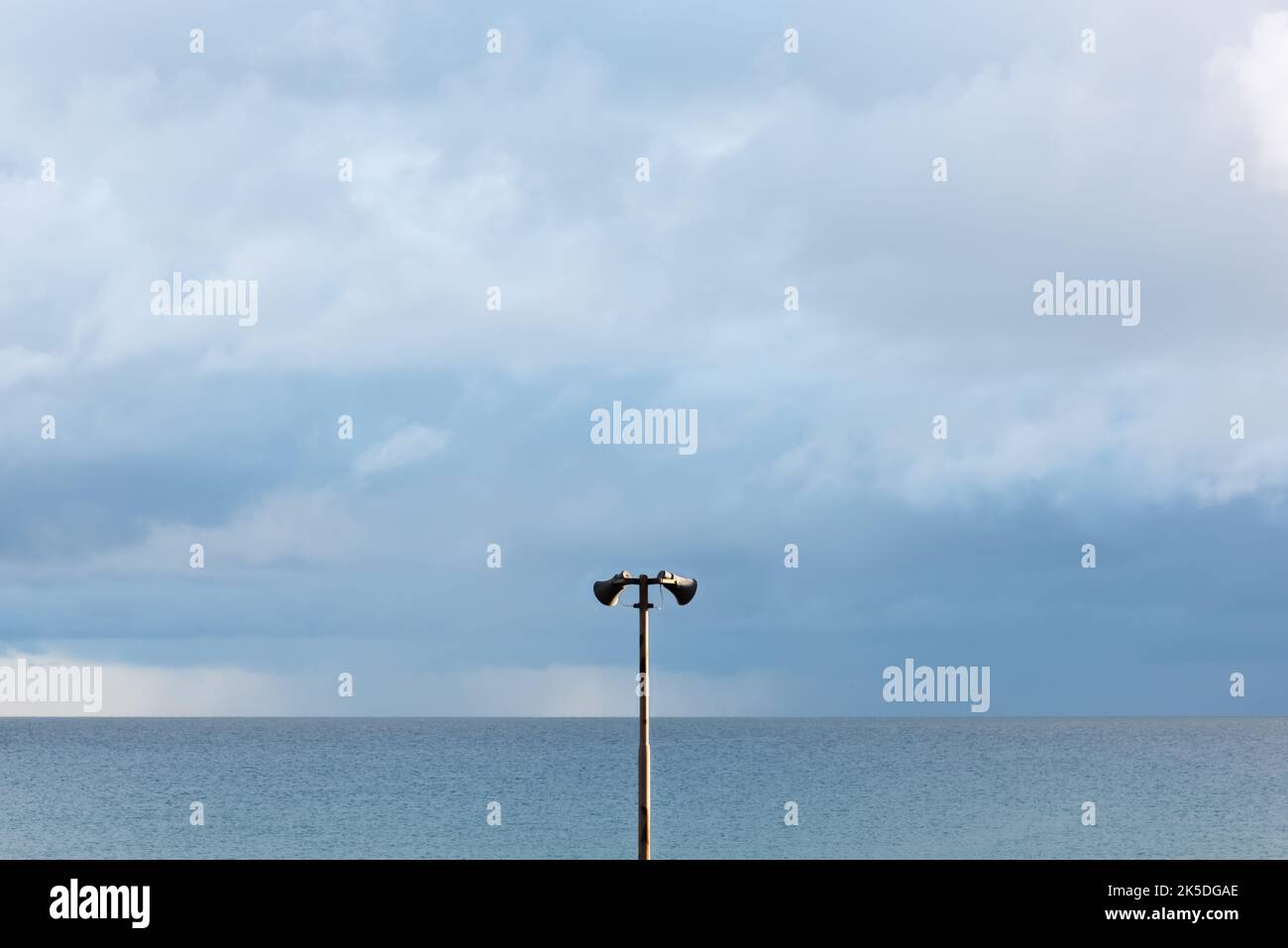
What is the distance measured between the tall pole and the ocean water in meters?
54.1

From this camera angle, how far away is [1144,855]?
72.2 metres

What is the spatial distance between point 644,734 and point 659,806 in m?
83.6

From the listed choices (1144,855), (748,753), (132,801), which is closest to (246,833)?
(132,801)

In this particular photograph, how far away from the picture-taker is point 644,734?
19562 mm

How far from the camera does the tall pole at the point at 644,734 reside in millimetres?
19234

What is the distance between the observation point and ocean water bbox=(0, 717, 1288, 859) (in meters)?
78.4

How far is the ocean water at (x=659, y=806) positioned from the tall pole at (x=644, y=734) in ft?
178
